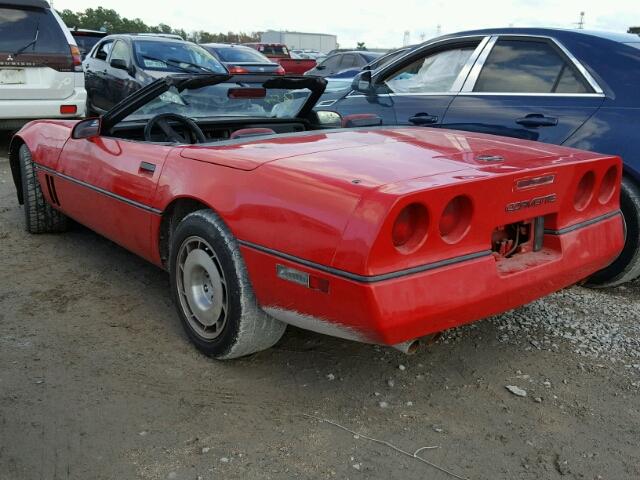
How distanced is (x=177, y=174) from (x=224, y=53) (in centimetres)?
1151

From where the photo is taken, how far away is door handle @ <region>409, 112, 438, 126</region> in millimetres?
4570

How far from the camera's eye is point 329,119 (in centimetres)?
418

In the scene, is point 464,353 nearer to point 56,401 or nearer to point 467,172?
point 467,172

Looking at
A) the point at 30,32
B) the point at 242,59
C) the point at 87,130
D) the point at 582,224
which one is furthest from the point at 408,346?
the point at 242,59

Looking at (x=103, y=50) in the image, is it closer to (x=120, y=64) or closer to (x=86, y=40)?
(x=120, y=64)

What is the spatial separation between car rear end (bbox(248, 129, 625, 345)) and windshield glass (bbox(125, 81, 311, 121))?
1.25m

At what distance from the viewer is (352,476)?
216 centimetres

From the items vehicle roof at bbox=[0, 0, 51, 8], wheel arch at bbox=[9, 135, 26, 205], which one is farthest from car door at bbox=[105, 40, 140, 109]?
wheel arch at bbox=[9, 135, 26, 205]

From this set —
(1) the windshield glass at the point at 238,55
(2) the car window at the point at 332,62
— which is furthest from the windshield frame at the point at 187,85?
(2) the car window at the point at 332,62

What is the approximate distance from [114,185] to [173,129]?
19.8 inches

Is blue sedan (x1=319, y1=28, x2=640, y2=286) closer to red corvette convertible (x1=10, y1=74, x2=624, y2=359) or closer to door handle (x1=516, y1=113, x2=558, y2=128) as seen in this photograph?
door handle (x1=516, y1=113, x2=558, y2=128)

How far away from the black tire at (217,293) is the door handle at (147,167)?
38 cm

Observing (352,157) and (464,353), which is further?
(464,353)

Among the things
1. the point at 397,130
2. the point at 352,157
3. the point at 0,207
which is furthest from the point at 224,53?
the point at 352,157
